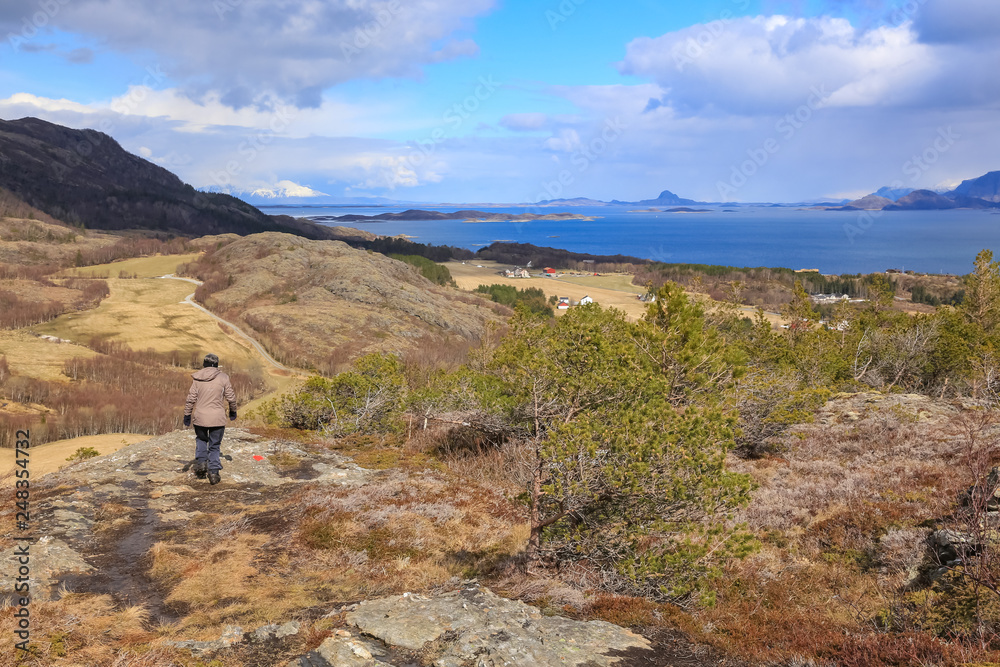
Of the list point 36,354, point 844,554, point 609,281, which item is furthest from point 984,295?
point 609,281

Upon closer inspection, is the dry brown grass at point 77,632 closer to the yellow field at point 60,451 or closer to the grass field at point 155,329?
the yellow field at point 60,451

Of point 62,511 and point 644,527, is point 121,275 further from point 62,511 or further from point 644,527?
point 644,527

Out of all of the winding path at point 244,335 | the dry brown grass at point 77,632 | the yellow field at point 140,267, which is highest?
the yellow field at point 140,267

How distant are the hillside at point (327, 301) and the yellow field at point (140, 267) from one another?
26.6 ft

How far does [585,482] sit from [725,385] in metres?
9.77

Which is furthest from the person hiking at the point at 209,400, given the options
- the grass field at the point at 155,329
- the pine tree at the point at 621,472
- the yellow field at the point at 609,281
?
the yellow field at the point at 609,281

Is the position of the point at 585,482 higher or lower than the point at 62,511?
higher

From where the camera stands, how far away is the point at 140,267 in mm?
127500

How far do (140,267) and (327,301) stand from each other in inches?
2388

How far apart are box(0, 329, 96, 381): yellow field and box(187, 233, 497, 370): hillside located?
21.2 m

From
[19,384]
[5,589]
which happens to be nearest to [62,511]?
[5,589]

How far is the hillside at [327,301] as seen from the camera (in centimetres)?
7788

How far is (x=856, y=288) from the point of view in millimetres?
119375

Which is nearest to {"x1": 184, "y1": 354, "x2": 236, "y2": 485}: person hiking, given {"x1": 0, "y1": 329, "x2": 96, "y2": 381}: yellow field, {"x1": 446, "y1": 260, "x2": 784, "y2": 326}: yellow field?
{"x1": 0, "y1": 329, "x2": 96, "y2": 381}: yellow field
